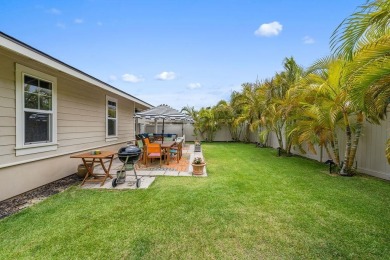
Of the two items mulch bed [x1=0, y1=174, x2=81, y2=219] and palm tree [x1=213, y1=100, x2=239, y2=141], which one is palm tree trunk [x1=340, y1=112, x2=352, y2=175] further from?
palm tree [x1=213, y1=100, x2=239, y2=141]

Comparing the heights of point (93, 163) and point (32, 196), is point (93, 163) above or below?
above

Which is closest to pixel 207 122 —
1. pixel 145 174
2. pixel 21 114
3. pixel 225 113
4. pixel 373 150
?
pixel 225 113

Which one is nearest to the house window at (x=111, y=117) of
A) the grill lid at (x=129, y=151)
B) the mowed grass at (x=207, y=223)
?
the grill lid at (x=129, y=151)

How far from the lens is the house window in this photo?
8.70 m

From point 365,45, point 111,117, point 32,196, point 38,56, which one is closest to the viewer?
point 365,45

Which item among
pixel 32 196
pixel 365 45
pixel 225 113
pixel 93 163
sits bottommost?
pixel 32 196

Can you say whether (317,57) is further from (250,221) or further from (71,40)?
(71,40)

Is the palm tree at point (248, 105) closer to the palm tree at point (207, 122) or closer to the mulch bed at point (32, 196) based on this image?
the palm tree at point (207, 122)

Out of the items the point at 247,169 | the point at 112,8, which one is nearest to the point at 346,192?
the point at 247,169

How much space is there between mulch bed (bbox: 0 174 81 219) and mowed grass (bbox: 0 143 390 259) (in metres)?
0.29

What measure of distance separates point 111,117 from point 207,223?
717cm

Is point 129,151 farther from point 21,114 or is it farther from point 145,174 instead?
point 21,114

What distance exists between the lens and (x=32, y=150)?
471 centimetres

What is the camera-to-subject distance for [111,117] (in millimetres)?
9023
